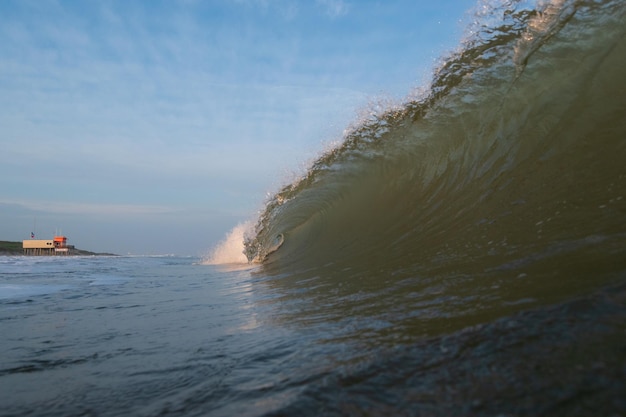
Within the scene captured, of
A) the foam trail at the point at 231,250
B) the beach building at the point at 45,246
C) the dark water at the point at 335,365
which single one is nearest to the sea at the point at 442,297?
the dark water at the point at 335,365

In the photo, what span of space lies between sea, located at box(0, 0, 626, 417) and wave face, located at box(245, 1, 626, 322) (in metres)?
0.02

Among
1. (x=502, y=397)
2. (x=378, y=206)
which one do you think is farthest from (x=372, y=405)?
(x=378, y=206)

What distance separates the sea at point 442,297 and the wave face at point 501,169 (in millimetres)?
18

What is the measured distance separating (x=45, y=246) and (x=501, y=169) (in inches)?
2151

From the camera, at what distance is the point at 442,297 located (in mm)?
2074

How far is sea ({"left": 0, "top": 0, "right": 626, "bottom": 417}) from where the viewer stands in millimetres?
1190

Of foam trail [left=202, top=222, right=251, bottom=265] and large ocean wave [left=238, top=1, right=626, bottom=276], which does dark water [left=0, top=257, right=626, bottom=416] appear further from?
foam trail [left=202, top=222, right=251, bottom=265]

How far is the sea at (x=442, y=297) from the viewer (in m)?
1.19

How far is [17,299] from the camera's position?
193 inches

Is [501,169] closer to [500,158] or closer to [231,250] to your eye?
[500,158]

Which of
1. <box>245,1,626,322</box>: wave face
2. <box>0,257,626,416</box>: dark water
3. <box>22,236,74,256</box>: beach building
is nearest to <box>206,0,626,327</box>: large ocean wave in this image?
<box>245,1,626,322</box>: wave face

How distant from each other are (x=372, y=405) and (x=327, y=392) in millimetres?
168

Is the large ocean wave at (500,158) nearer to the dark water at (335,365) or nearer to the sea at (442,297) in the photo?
the sea at (442,297)

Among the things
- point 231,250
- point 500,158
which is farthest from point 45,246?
point 500,158
